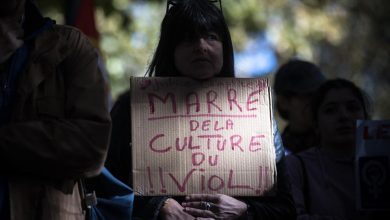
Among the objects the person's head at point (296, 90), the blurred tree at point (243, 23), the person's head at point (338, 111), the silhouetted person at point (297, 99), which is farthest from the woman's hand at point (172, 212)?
the blurred tree at point (243, 23)

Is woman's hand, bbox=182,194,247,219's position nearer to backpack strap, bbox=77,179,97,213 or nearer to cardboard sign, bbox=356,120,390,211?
backpack strap, bbox=77,179,97,213

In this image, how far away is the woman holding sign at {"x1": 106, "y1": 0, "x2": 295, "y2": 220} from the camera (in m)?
3.57

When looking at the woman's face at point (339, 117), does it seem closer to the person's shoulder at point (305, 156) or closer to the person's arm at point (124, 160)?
the person's shoulder at point (305, 156)

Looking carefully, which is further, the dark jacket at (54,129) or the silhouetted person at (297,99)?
the silhouetted person at (297,99)

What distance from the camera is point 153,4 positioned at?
32.1ft

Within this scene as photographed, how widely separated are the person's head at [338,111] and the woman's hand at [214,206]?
3.85ft

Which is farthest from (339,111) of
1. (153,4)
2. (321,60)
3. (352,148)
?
(321,60)

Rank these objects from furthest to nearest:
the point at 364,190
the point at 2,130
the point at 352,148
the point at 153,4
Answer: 1. the point at 153,4
2. the point at 352,148
3. the point at 364,190
4. the point at 2,130

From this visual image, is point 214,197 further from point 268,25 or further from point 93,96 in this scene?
point 268,25

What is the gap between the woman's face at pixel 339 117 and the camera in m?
4.62

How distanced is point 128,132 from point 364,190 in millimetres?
1204

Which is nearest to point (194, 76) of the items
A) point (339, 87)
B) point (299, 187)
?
point (299, 187)

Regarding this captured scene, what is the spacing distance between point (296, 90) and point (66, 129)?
3.03m

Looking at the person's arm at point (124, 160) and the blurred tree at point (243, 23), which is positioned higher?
the blurred tree at point (243, 23)
